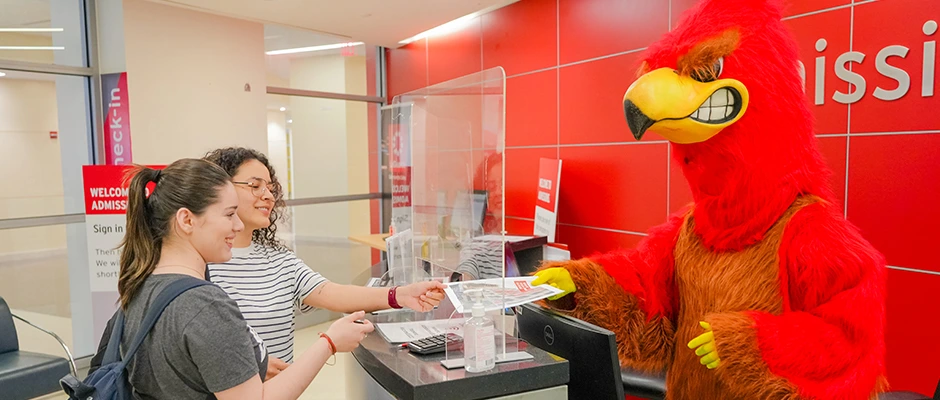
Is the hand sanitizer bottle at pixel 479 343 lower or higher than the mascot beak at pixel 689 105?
lower

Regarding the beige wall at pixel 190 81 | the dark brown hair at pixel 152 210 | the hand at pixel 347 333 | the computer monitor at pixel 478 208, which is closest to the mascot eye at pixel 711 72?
the computer monitor at pixel 478 208

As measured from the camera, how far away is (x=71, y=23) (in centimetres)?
412

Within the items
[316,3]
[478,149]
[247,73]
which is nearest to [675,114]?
[478,149]

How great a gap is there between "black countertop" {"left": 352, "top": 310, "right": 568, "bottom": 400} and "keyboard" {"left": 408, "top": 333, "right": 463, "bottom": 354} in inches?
0.6

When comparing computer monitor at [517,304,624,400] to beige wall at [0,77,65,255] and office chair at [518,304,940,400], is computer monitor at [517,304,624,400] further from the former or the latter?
beige wall at [0,77,65,255]

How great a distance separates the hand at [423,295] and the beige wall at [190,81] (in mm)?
3270

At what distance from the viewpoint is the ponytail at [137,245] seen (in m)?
1.24

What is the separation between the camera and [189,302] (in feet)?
3.84

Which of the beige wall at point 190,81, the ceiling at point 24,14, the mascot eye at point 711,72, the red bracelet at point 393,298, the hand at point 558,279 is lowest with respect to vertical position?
the red bracelet at point 393,298

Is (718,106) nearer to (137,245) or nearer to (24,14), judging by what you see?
(137,245)

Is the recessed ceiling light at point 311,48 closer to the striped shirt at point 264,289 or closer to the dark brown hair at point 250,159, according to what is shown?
the dark brown hair at point 250,159

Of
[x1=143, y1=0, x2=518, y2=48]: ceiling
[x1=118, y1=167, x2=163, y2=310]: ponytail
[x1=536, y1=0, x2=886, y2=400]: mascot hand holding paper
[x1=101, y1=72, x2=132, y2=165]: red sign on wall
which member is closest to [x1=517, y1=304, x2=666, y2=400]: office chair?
[x1=536, y1=0, x2=886, y2=400]: mascot hand holding paper

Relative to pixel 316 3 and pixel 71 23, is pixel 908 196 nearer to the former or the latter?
pixel 316 3

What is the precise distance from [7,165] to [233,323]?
3880 mm
